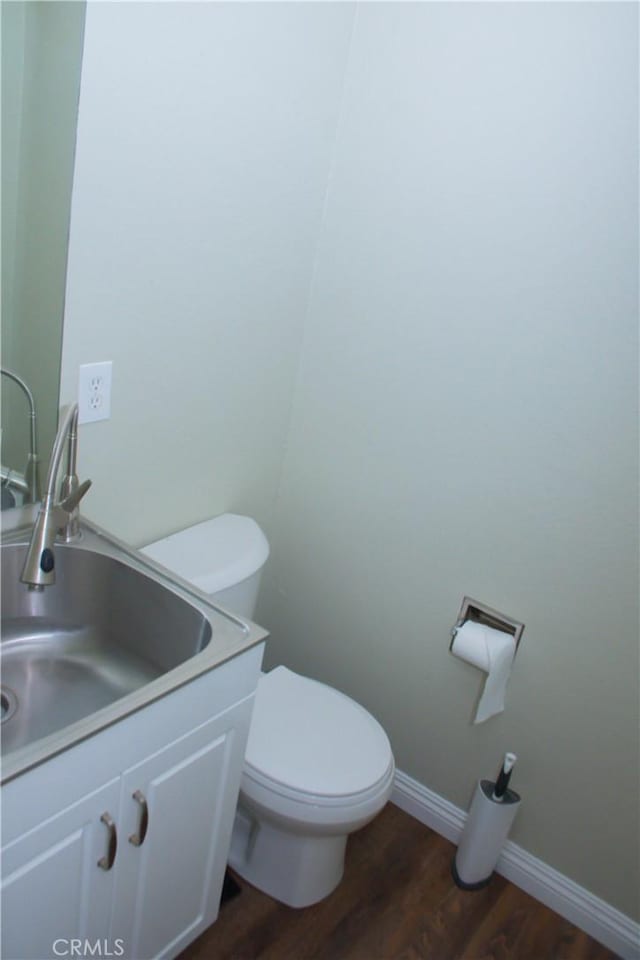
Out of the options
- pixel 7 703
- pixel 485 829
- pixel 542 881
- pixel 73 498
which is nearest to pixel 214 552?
pixel 73 498

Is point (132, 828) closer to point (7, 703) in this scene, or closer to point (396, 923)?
point (7, 703)

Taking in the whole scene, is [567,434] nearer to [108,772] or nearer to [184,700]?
[184,700]

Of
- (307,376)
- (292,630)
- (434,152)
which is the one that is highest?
(434,152)

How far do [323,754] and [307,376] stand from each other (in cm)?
101

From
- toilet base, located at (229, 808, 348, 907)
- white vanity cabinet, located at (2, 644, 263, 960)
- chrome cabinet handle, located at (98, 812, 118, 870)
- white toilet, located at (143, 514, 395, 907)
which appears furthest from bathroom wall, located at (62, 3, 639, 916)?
chrome cabinet handle, located at (98, 812, 118, 870)

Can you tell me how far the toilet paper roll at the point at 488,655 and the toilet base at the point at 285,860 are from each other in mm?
488

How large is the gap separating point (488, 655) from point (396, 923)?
699 mm

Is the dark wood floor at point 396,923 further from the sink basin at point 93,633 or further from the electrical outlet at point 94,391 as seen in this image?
the electrical outlet at point 94,391

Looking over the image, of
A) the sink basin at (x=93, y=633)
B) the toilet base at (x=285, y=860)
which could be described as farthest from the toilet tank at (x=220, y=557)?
the toilet base at (x=285, y=860)

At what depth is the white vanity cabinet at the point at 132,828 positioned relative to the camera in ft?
3.23

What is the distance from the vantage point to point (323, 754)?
1611 mm

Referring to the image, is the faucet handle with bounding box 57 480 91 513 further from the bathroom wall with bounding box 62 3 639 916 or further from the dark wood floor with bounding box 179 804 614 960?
the dark wood floor with bounding box 179 804 614 960

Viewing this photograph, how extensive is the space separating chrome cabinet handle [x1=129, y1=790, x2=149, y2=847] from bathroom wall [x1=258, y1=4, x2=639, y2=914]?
970 millimetres

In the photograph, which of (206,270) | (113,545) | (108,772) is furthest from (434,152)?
(108,772)
